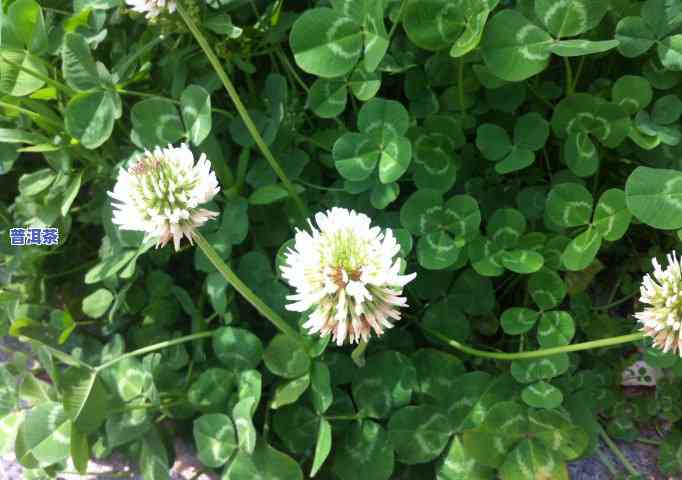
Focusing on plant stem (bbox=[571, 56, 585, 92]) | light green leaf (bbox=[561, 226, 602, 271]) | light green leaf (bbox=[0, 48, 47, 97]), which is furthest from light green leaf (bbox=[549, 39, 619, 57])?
light green leaf (bbox=[0, 48, 47, 97])

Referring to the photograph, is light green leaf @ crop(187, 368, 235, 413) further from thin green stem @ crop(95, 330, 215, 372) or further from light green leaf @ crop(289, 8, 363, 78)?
light green leaf @ crop(289, 8, 363, 78)

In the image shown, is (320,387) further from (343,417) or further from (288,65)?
(288,65)

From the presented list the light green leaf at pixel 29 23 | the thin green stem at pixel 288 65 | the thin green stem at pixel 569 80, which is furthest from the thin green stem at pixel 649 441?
the light green leaf at pixel 29 23

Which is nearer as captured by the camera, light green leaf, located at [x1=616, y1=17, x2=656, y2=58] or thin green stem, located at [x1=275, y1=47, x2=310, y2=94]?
light green leaf, located at [x1=616, y1=17, x2=656, y2=58]

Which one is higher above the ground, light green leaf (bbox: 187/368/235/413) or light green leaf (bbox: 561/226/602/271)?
light green leaf (bbox: 561/226/602/271)

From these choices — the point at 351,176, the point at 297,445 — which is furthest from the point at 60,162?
the point at 297,445

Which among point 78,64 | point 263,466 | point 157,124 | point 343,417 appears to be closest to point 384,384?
point 343,417
